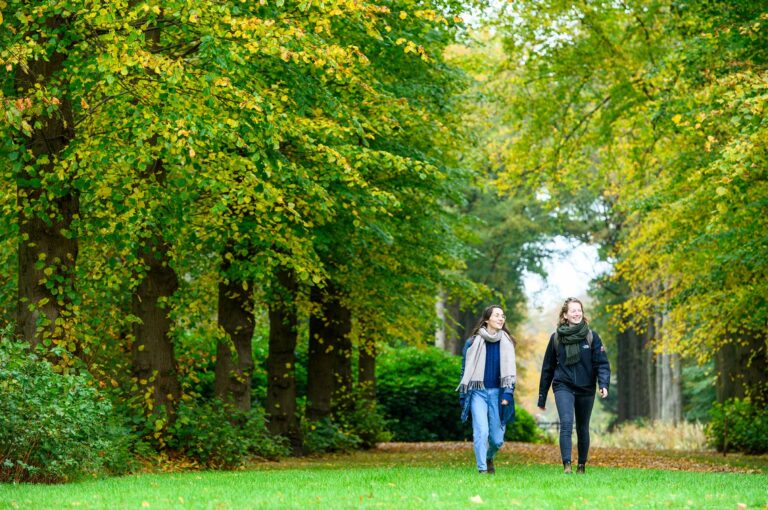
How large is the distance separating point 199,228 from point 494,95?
12251 millimetres

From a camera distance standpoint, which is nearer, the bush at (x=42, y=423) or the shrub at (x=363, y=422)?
the bush at (x=42, y=423)

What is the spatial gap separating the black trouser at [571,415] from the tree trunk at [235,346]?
283 inches

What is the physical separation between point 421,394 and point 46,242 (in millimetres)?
20144

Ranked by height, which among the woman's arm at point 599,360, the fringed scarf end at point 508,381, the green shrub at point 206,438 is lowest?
the green shrub at point 206,438

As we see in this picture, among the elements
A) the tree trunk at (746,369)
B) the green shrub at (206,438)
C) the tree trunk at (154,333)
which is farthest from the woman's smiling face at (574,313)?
the tree trunk at (746,369)

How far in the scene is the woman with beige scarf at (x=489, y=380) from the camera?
41.1 feet

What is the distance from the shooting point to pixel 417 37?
1788 centimetres

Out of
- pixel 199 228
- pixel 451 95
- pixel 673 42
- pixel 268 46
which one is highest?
pixel 673 42

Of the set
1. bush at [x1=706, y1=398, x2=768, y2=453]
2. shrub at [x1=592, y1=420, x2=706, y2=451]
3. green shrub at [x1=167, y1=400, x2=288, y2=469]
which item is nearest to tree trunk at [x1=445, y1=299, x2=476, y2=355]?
shrub at [x1=592, y1=420, x2=706, y2=451]

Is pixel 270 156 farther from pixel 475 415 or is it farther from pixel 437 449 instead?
pixel 437 449

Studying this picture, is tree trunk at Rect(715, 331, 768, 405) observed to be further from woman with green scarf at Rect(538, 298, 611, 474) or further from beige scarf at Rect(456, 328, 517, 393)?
beige scarf at Rect(456, 328, 517, 393)

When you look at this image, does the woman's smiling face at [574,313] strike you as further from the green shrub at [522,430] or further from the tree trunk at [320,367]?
the green shrub at [522,430]

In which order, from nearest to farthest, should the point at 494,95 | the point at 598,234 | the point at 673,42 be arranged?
the point at 673,42 → the point at 494,95 → the point at 598,234

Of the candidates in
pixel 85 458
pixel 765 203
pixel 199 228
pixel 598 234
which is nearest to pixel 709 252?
→ pixel 765 203
